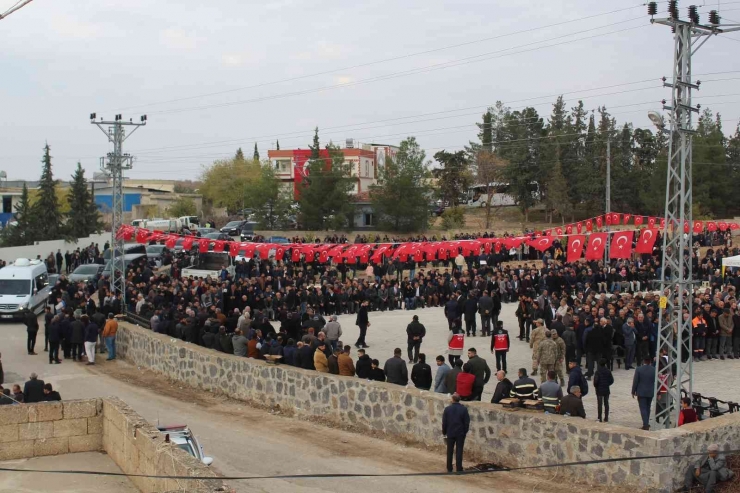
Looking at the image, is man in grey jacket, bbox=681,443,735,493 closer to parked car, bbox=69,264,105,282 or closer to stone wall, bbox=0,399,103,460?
stone wall, bbox=0,399,103,460

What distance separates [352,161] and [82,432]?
69.3 m

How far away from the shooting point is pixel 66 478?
1053cm

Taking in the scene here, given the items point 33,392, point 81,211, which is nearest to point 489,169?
point 81,211

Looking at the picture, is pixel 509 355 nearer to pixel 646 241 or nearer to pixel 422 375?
pixel 422 375

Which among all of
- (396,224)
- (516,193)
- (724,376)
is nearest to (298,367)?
(724,376)

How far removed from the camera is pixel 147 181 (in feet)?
466

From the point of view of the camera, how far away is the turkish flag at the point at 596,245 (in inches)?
1195

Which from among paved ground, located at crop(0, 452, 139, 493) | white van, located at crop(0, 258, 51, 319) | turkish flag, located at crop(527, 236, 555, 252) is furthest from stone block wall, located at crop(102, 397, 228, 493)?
turkish flag, located at crop(527, 236, 555, 252)

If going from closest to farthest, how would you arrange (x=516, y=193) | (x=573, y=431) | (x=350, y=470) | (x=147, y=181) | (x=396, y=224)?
1. (x=573, y=431)
2. (x=350, y=470)
3. (x=396, y=224)
4. (x=516, y=193)
5. (x=147, y=181)

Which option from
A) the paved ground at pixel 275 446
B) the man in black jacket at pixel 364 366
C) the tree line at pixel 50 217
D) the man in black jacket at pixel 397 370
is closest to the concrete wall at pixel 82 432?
the paved ground at pixel 275 446

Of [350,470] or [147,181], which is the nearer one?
[350,470]

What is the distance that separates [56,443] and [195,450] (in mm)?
2288

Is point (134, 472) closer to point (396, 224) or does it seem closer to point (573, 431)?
point (573, 431)

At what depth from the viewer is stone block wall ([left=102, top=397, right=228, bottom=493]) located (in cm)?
878
